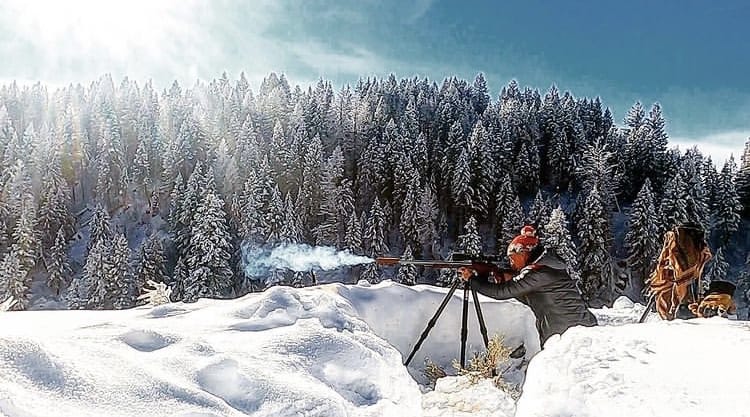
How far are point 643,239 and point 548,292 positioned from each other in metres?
40.8

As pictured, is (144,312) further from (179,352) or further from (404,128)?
(404,128)

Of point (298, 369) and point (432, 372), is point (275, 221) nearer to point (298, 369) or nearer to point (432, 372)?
point (432, 372)

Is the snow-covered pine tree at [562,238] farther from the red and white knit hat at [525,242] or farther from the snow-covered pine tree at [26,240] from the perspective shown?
the snow-covered pine tree at [26,240]

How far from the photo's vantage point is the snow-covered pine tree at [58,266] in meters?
41.8

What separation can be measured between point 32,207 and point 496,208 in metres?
36.6

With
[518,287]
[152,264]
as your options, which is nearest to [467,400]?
[518,287]

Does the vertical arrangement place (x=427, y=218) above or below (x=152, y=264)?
above

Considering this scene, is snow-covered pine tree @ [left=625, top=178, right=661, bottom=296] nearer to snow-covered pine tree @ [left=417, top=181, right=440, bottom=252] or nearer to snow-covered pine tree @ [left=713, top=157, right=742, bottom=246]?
snow-covered pine tree @ [left=713, top=157, right=742, bottom=246]

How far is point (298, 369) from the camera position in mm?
3117

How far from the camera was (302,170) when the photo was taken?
47812 millimetres

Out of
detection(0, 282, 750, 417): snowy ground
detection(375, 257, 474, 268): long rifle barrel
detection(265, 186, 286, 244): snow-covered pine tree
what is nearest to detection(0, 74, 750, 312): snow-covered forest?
detection(265, 186, 286, 244): snow-covered pine tree

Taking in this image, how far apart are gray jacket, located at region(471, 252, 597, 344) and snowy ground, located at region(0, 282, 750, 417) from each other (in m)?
1.05

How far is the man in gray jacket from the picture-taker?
527 centimetres

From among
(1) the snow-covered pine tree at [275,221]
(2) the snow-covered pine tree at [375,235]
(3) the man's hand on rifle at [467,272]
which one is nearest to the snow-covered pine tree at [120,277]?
(1) the snow-covered pine tree at [275,221]
